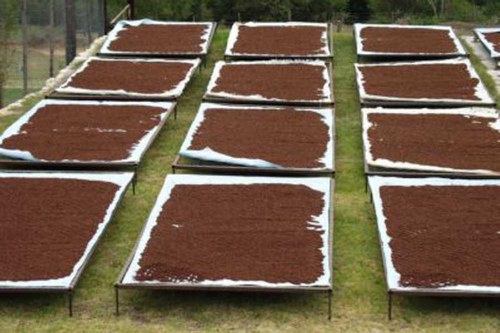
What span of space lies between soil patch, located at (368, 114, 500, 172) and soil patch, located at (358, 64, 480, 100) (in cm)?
95

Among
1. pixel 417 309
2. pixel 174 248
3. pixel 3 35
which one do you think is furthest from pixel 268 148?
pixel 3 35

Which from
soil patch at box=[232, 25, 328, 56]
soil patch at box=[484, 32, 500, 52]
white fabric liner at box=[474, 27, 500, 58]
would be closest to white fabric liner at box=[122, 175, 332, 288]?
soil patch at box=[232, 25, 328, 56]

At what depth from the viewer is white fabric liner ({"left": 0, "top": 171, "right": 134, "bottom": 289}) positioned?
7188 millimetres

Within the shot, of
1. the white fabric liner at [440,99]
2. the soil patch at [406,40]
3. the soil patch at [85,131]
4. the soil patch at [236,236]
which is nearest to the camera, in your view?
the soil patch at [236,236]

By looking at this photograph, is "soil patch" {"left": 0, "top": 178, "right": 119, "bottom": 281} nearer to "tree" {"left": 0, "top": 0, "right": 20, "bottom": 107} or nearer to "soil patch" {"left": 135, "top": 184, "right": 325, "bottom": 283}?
"soil patch" {"left": 135, "top": 184, "right": 325, "bottom": 283}

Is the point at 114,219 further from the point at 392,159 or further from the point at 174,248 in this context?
the point at 392,159

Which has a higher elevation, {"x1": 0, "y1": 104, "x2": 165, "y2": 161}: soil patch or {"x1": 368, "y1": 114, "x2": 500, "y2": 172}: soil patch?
{"x1": 368, "y1": 114, "x2": 500, "y2": 172}: soil patch

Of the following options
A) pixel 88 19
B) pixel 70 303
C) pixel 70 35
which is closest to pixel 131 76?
pixel 70 35

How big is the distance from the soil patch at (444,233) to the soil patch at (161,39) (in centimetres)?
660

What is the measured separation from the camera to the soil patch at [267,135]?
10.0m

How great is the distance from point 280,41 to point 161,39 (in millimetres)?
2046

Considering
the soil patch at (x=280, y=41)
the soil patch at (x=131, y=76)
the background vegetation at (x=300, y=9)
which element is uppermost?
the soil patch at (x=280, y=41)

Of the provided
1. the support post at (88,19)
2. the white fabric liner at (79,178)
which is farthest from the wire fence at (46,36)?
the white fabric liner at (79,178)

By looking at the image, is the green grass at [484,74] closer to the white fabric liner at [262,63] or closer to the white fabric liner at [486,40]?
the white fabric liner at [486,40]
